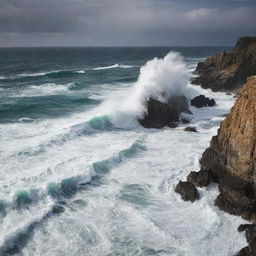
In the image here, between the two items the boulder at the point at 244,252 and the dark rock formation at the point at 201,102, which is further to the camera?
the dark rock formation at the point at 201,102

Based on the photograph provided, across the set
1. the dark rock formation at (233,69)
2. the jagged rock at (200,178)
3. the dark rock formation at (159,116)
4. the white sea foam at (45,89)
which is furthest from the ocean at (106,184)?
the dark rock formation at (233,69)

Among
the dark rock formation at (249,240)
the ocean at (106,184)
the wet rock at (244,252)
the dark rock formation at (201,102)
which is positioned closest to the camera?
the dark rock formation at (249,240)

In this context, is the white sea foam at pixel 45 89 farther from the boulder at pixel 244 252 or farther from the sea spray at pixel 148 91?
the boulder at pixel 244 252

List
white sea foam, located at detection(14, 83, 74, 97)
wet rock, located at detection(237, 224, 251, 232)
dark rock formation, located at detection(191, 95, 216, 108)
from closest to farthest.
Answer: wet rock, located at detection(237, 224, 251, 232), dark rock formation, located at detection(191, 95, 216, 108), white sea foam, located at detection(14, 83, 74, 97)

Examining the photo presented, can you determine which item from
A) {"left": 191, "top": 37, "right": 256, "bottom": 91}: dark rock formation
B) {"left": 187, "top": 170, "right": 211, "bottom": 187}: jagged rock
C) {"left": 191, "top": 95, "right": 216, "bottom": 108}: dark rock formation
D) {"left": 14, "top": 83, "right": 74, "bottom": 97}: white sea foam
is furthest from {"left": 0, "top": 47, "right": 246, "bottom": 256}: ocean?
{"left": 191, "top": 37, "right": 256, "bottom": 91}: dark rock formation

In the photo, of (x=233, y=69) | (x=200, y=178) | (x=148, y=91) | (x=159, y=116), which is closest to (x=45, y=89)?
(x=148, y=91)

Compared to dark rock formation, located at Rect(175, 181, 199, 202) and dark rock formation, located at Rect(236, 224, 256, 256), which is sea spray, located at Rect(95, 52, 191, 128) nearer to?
dark rock formation, located at Rect(175, 181, 199, 202)
